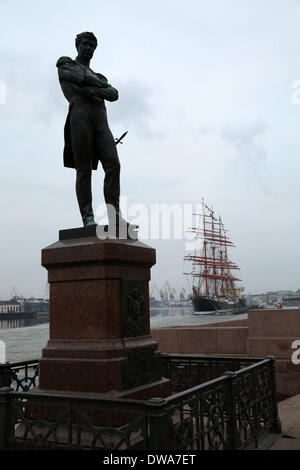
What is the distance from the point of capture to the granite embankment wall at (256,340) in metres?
9.53

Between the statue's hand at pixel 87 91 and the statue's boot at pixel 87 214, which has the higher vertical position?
the statue's hand at pixel 87 91

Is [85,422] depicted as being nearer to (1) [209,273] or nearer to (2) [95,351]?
(2) [95,351]

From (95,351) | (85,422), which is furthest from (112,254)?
(85,422)

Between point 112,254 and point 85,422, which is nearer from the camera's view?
point 85,422

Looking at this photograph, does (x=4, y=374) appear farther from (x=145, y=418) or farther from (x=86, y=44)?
(x=86, y=44)

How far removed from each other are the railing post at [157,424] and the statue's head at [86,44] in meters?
4.77

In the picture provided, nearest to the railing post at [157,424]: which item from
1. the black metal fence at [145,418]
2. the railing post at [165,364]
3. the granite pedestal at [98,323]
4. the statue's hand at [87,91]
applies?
the black metal fence at [145,418]

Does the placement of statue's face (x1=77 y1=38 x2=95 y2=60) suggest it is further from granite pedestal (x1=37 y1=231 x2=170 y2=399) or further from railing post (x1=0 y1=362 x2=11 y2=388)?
railing post (x1=0 y1=362 x2=11 y2=388)

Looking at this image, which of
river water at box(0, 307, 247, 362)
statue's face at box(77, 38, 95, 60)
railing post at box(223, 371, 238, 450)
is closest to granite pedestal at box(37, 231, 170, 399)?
railing post at box(223, 371, 238, 450)

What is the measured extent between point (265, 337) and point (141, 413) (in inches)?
272

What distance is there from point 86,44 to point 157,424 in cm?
501

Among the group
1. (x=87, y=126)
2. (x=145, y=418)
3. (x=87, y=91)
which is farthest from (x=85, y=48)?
(x=145, y=418)

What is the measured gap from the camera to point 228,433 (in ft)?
15.3

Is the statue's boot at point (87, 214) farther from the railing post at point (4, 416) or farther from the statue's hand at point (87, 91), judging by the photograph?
the railing post at point (4, 416)
